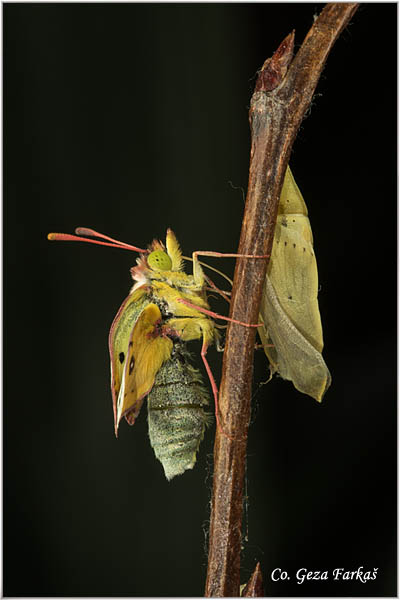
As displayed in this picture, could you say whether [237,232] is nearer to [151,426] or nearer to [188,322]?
[188,322]

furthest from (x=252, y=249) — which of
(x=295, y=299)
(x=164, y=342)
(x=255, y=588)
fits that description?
(x=255, y=588)

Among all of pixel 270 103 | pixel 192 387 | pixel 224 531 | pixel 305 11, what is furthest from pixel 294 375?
pixel 305 11

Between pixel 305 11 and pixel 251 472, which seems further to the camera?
pixel 251 472

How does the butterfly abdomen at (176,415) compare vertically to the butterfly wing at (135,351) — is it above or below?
below

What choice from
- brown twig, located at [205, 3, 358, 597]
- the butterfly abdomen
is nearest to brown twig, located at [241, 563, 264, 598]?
brown twig, located at [205, 3, 358, 597]

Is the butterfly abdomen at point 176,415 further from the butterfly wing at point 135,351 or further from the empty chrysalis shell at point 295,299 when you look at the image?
the empty chrysalis shell at point 295,299

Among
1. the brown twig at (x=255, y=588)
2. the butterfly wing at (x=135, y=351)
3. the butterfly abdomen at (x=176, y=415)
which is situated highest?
the butterfly wing at (x=135, y=351)

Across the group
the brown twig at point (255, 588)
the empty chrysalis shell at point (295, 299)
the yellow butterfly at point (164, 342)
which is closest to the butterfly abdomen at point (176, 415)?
the yellow butterfly at point (164, 342)

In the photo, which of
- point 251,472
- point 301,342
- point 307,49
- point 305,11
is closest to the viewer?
point 307,49
